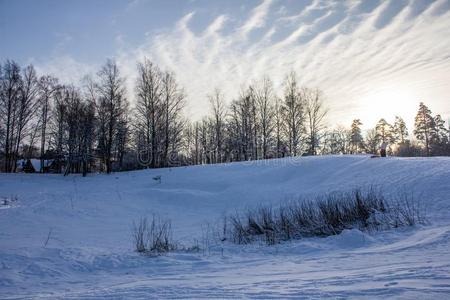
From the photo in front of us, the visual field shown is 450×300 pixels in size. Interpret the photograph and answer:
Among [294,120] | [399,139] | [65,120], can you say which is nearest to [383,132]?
[399,139]

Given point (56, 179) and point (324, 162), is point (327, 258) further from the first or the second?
point (56, 179)

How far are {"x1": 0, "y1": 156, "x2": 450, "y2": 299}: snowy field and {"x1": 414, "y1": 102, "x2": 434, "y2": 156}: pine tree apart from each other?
42894 mm

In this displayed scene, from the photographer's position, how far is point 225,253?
8.38 meters

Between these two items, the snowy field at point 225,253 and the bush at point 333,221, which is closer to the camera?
the snowy field at point 225,253

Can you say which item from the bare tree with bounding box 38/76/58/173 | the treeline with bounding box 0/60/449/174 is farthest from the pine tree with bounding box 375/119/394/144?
the bare tree with bounding box 38/76/58/173

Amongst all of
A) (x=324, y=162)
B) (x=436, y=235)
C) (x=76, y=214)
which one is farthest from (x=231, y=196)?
(x=436, y=235)

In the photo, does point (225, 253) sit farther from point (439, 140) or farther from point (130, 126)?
point (439, 140)

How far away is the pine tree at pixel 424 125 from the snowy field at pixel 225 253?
4289cm

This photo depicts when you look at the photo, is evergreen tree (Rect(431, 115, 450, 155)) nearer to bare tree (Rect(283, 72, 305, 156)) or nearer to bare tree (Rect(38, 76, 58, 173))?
bare tree (Rect(283, 72, 305, 156))

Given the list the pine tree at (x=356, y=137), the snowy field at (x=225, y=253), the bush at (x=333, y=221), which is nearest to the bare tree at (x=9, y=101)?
the snowy field at (x=225, y=253)

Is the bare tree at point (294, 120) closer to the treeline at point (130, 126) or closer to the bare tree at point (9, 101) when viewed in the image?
the treeline at point (130, 126)

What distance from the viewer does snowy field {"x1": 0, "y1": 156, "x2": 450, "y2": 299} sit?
4336mm

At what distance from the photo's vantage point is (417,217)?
10.3 metres

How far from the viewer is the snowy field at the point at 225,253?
14.2ft
